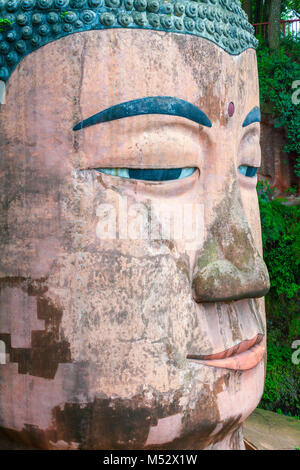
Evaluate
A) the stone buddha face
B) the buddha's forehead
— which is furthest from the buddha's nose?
the buddha's forehead

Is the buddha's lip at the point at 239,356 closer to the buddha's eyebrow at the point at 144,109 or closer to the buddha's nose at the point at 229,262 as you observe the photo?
the buddha's nose at the point at 229,262

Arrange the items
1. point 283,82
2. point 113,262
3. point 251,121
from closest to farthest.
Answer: point 113,262, point 251,121, point 283,82

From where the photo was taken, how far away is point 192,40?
8.25ft

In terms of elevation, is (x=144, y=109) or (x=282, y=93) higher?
(x=282, y=93)

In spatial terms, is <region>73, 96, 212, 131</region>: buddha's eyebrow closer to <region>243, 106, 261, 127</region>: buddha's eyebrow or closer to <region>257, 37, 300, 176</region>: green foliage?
<region>243, 106, 261, 127</region>: buddha's eyebrow

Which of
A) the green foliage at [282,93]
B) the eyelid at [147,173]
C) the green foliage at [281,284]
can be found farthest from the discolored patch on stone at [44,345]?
the green foliage at [282,93]

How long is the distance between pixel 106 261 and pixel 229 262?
0.61 m

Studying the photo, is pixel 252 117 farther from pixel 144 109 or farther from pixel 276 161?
pixel 276 161

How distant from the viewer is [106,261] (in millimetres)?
2340

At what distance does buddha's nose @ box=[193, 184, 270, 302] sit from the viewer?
8.04 feet

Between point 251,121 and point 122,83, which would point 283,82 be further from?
point 122,83

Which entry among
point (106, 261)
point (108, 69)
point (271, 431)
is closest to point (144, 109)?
point (108, 69)
